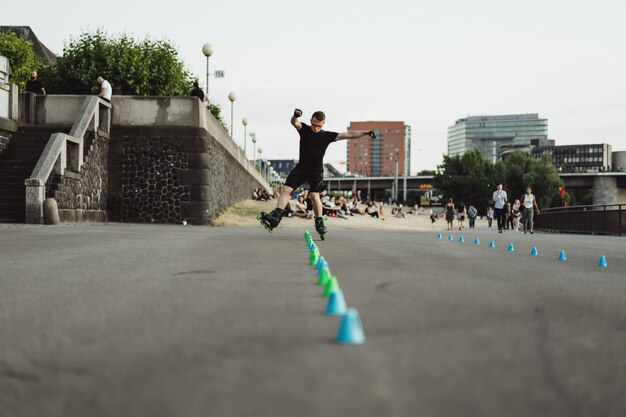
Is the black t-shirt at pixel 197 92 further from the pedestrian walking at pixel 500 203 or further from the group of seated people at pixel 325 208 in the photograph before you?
the pedestrian walking at pixel 500 203

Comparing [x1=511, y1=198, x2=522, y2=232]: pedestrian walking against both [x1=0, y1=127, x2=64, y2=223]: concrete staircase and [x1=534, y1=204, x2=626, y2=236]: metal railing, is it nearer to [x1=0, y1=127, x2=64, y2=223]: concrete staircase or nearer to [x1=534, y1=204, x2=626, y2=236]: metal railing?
[x1=534, y1=204, x2=626, y2=236]: metal railing

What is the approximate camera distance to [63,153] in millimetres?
20328

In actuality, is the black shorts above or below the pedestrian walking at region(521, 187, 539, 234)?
above

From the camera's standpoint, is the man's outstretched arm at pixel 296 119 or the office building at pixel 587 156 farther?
the office building at pixel 587 156

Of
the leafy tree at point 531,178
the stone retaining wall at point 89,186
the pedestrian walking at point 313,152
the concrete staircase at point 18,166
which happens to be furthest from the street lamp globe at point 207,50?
the leafy tree at point 531,178

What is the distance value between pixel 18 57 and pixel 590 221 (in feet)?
115

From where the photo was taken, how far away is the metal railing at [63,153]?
18969 mm

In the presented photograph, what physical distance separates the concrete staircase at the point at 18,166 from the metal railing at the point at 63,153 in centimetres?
74

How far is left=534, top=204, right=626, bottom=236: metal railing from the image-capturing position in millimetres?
24672

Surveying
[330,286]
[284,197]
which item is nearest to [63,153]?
[284,197]

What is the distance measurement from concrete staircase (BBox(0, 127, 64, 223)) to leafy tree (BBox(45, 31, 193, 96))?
13040 millimetres

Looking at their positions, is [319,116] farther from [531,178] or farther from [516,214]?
[531,178]

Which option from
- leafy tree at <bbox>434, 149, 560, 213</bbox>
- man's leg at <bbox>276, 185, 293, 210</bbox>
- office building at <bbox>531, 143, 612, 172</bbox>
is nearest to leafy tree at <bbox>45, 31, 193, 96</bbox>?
man's leg at <bbox>276, 185, 293, 210</bbox>

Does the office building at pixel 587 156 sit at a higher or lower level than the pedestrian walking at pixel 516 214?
higher
